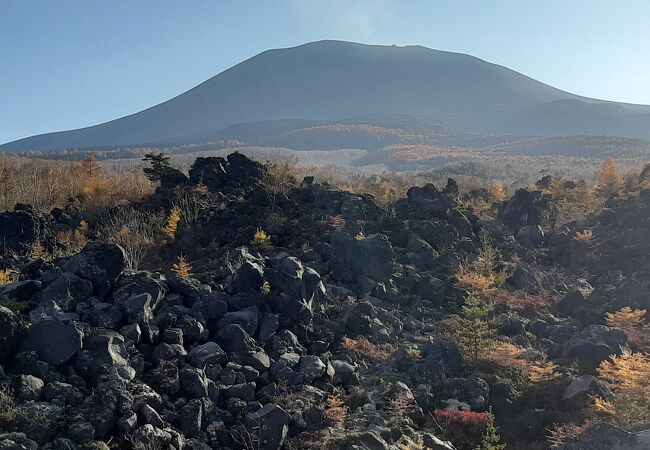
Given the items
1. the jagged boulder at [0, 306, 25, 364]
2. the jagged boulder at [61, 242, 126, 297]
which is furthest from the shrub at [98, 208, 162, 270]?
the jagged boulder at [0, 306, 25, 364]

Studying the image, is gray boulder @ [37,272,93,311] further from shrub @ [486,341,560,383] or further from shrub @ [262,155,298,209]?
shrub @ [262,155,298,209]

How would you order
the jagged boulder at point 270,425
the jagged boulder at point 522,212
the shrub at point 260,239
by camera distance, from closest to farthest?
the jagged boulder at point 270,425 < the shrub at point 260,239 < the jagged boulder at point 522,212

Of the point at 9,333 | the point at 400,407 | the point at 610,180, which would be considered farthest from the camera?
the point at 610,180

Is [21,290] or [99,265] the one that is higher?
[99,265]

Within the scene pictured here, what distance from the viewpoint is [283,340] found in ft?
34.9

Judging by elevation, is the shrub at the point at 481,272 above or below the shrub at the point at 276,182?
below

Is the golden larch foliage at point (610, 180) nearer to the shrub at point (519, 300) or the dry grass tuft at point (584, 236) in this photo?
the dry grass tuft at point (584, 236)

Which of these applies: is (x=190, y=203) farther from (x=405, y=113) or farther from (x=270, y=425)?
(x=405, y=113)

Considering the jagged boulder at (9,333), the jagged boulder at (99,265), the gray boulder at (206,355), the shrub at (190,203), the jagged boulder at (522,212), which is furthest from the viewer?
the jagged boulder at (522,212)

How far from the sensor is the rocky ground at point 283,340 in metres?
7.91

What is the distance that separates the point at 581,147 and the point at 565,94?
12095 cm

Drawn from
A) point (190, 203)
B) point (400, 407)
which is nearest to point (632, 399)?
point (400, 407)

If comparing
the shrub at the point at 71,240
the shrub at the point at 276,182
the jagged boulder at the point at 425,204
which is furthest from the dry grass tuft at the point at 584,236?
the shrub at the point at 71,240

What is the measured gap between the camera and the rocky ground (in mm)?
7910
